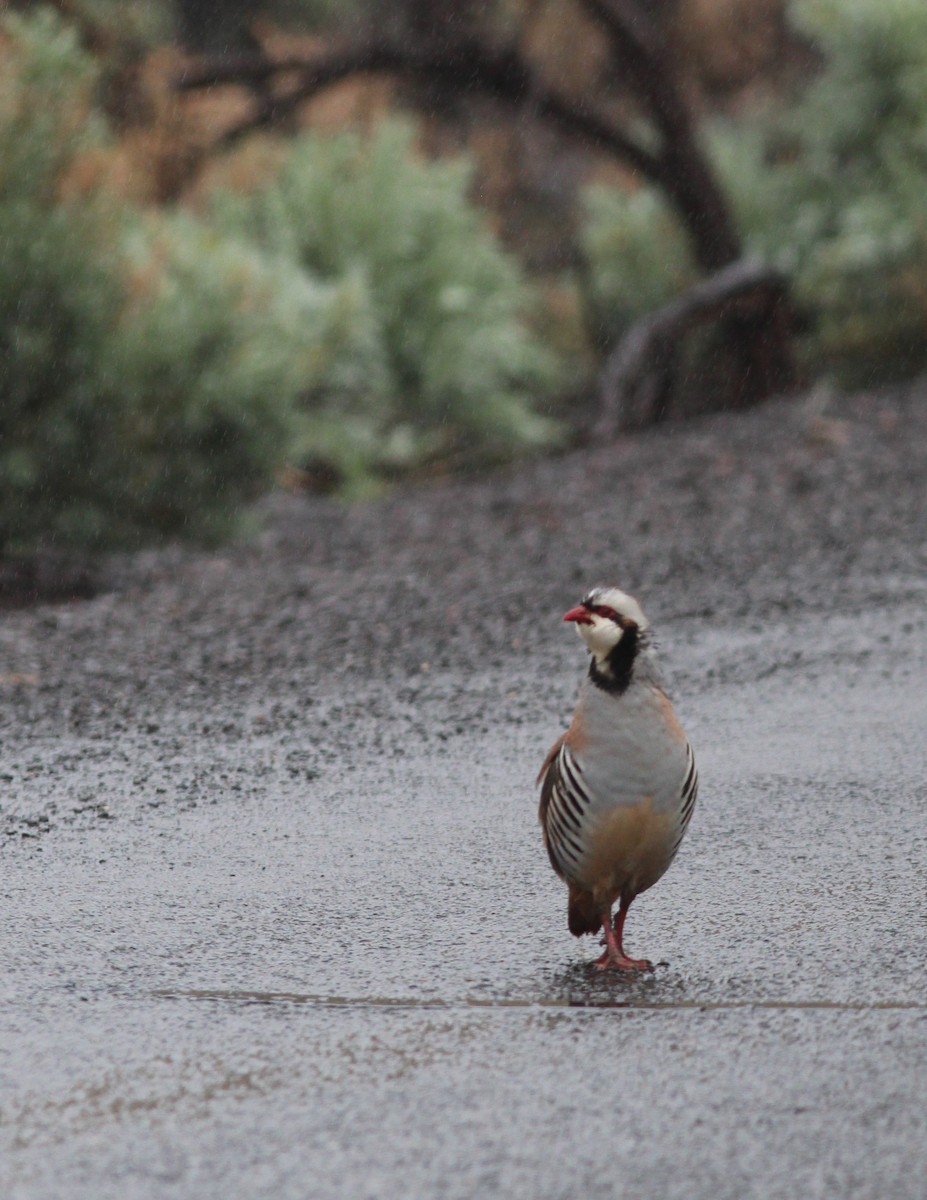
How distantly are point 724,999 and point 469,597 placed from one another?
4756 millimetres

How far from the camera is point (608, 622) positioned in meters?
3.95

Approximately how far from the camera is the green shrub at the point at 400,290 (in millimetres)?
14406

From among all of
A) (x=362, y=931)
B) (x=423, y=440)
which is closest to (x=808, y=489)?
(x=423, y=440)

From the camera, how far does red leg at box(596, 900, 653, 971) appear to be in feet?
13.3

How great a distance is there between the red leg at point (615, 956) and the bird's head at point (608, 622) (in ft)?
2.03

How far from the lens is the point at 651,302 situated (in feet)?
60.5

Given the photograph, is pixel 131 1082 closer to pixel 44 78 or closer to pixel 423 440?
pixel 44 78

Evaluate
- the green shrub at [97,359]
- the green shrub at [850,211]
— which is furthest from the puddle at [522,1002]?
the green shrub at [850,211]

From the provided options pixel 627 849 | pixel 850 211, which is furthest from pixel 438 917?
pixel 850 211

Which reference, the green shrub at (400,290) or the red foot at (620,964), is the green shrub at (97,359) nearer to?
the green shrub at (400,290)

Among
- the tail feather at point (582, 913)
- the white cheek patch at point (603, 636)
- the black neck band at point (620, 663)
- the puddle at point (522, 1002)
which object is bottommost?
the puddle at point (522, 1002)

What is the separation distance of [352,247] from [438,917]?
10.9m

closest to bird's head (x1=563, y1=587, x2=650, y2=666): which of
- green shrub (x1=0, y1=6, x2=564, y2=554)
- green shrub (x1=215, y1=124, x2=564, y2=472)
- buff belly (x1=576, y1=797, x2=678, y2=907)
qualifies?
buff belly (x1=576, y1=797, x2=678, y2=907)

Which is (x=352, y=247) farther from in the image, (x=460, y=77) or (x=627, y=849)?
(x=627, y=849)
